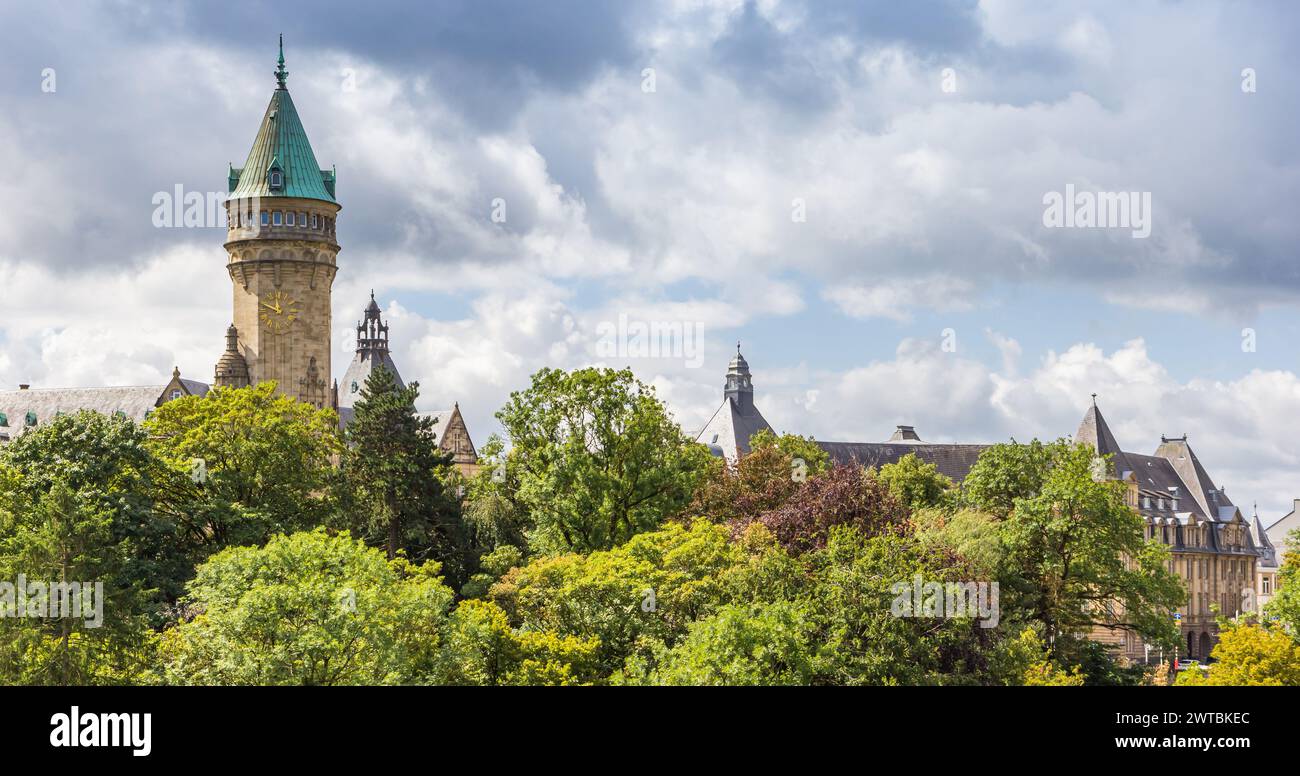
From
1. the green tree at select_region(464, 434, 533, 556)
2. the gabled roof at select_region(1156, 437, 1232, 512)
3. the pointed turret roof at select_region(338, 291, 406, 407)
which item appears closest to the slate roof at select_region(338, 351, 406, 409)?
the pointed turret roof at select_region(338, 291, 406, 407)

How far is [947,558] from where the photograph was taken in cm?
5069

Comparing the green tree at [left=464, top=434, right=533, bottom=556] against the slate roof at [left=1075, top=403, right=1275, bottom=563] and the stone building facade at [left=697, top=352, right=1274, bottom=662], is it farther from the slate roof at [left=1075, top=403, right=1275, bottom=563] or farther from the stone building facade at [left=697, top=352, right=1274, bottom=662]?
the slate roof at [left=1075, top=403, right=1275, bottom=563]

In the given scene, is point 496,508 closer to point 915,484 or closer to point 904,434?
point 915,484

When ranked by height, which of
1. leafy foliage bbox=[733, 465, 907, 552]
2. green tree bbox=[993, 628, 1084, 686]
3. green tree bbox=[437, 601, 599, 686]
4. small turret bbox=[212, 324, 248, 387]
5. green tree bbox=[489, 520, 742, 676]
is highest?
small turret bbox=[212, 324, 248, 387]

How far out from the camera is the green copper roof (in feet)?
311

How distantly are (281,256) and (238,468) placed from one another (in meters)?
37.4

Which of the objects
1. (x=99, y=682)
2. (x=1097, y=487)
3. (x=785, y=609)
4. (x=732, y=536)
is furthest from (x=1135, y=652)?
(x=99, y=682)

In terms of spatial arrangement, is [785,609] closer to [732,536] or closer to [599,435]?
[732,536]

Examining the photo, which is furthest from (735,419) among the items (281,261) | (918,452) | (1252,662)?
(1252,662)

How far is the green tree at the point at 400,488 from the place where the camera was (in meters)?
59.5

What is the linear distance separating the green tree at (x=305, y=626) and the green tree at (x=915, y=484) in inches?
1251

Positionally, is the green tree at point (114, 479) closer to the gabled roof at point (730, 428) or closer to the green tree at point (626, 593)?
the green tree at point (626, 593)

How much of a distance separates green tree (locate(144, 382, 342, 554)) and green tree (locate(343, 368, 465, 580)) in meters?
1.53

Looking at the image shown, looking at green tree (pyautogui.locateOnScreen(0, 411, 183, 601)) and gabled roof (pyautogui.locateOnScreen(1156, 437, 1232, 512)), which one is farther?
gabled roof (pyautogui.locateOnScreen(1156, 437, 1232, 512))
